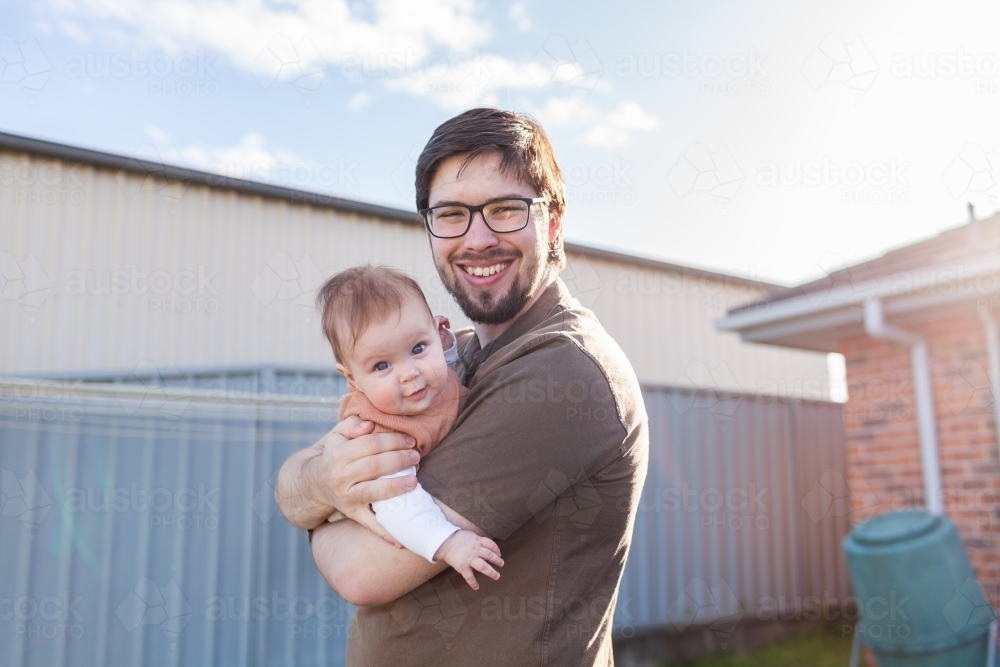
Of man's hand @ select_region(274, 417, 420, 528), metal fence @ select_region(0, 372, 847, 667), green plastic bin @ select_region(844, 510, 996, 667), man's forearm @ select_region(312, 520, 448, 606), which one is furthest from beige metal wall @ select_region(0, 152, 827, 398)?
man's forearm @ select_region(312, 520, 448, 606)

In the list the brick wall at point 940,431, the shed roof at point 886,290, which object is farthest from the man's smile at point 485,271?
the brick wall at point 940,431

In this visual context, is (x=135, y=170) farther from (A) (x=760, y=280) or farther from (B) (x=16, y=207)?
(A) (x=760, y=280)

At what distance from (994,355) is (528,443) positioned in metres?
4.54

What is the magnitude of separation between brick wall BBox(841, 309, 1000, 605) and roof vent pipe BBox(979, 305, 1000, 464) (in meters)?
0.04

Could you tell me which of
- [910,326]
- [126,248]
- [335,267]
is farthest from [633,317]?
[126,248]

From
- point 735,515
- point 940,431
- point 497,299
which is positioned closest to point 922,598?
point 940,431

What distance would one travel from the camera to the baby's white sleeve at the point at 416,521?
1275 mm

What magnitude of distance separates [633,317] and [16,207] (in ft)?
23.2

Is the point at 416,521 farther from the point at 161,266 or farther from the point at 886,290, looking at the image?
the point at 161,266

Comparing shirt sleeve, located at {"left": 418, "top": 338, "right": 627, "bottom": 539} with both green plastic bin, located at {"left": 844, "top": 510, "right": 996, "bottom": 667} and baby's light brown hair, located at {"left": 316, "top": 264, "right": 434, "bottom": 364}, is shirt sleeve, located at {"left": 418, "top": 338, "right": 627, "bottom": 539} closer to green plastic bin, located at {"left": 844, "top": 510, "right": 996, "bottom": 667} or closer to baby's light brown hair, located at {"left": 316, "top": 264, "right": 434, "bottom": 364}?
baby's light brown hair, located at {"left": 316, "top": 264, "right": 434, "bottom": 364}

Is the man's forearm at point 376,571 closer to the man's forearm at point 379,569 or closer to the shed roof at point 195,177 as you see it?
the man's forearm at point 379,569

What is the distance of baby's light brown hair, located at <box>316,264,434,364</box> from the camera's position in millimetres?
1632

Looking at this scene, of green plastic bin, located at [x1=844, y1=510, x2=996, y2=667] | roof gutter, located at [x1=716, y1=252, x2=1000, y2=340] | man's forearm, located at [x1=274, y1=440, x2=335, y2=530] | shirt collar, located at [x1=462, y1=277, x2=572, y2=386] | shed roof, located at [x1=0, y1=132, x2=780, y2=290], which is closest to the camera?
man's forearm, located at [x1=274, y1=440, x2=335, y2=530]

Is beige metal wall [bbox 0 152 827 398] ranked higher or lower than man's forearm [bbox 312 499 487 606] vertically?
higher
